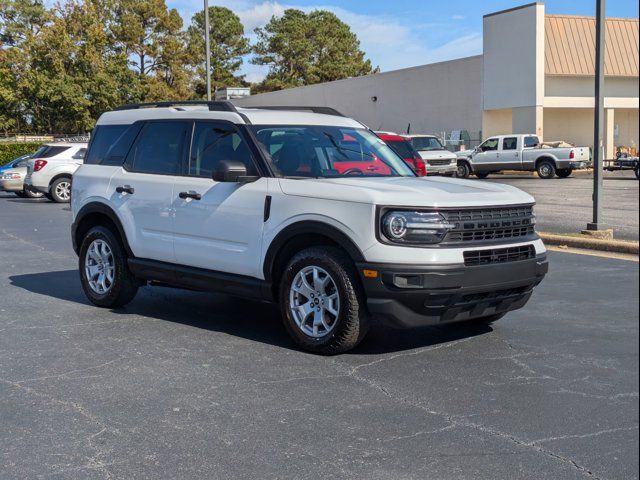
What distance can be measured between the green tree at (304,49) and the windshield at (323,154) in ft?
242

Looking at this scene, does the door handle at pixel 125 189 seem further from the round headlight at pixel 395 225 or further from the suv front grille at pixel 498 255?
the suv front grille at pixel 498 255

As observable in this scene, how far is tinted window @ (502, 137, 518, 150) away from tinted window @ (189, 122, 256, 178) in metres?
28.3

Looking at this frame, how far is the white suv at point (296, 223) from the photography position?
6.08m

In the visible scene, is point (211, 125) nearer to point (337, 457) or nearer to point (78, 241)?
point (78, 241)

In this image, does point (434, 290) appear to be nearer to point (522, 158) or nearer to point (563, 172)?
point (563, 172)

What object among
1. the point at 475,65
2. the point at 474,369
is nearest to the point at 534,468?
the point at 474,369

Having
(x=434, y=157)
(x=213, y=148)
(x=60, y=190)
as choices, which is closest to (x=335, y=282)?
(x=213, y=148)

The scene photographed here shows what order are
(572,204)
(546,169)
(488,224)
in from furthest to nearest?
1. (546,169)
2. (572,204)
3. (488,224)

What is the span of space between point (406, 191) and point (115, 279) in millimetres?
3326

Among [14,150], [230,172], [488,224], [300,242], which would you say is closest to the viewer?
[488,224]

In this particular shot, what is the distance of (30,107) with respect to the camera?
6231cm

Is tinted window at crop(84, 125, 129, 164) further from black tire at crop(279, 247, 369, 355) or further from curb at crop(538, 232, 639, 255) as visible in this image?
curb at crop(538, 232, 639, 255)

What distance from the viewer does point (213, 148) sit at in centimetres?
752

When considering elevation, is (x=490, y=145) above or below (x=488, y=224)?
above
